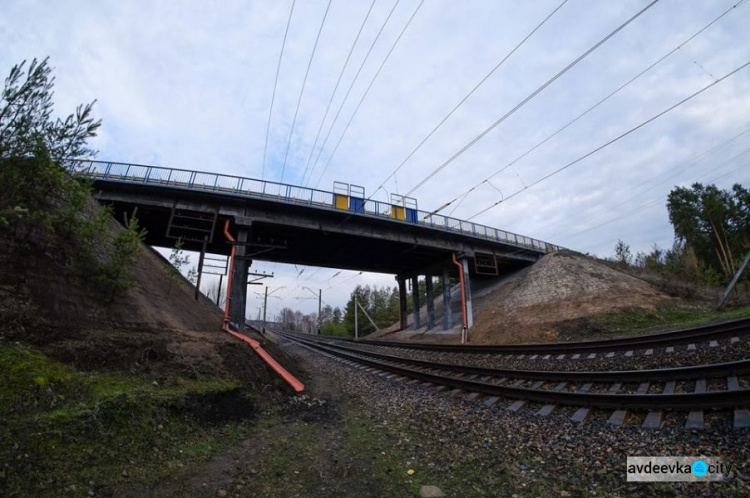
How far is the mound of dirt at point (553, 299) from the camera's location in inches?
910

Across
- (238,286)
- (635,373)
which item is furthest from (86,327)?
(238,286)

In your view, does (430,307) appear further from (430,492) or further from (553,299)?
(430,492)

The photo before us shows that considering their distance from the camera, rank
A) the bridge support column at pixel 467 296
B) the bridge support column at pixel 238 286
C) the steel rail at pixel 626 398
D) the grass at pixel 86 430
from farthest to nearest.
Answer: the bridge support column at pixel 467 296 < the bridge support column at pixel 238 286 < the steel rail at pixel 626 398 < the grass at pixel 86 430

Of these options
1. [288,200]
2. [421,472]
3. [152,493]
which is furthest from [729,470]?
[288,200]

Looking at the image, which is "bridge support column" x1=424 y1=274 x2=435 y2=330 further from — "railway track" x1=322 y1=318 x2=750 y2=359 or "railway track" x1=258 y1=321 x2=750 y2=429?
"railway track" x1=258 y1=321 x2=750 y2=429

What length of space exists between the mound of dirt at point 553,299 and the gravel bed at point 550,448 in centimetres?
A: 1783

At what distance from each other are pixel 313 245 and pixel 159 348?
2231 cm

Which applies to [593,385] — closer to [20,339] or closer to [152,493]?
[152,493]

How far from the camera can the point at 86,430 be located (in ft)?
12.6

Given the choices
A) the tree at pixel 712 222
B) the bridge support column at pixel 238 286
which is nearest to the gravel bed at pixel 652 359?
the bridge support column at pixel 238 286

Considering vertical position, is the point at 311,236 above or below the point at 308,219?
below

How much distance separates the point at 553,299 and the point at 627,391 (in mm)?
21803

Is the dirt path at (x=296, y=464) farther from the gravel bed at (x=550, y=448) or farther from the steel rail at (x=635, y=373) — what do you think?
the steel rail at (x=635, y=373)

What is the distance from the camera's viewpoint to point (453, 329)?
104 ft
